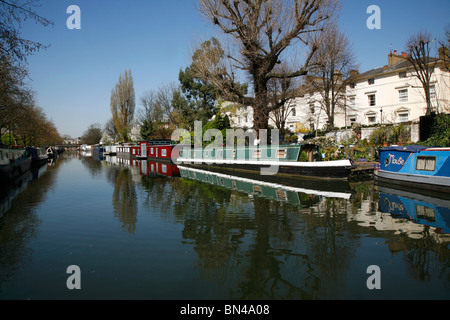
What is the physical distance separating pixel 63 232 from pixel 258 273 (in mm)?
4804

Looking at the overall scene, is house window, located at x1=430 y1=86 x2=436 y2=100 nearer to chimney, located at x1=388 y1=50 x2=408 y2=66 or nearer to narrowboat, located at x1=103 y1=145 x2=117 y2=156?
chimney, located at x1=388 y1=50 x2=408 y2=66

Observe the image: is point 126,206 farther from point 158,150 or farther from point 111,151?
point 111,151

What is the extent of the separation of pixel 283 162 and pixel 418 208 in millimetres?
8297

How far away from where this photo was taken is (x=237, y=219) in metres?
7.88

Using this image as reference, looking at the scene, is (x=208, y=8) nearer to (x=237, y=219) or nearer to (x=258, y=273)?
(x=237, y=219)

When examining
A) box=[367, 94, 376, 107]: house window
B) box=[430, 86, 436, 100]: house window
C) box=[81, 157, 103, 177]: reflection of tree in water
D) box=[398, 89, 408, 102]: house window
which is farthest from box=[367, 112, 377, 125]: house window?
box=[81, 157, 103, 177]: reflection of tree in water

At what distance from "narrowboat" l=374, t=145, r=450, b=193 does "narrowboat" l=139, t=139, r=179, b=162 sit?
22484mm

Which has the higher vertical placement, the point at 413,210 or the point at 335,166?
the point at 335,166

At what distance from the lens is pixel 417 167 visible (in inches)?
496

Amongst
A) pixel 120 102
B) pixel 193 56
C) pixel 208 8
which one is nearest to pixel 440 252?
pixel 208 8

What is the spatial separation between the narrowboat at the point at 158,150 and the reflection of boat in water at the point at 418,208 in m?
24.5

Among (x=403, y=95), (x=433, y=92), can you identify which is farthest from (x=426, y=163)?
(x=403, y=95)

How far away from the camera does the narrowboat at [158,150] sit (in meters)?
33.6

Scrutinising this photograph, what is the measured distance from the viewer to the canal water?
13.5ft
